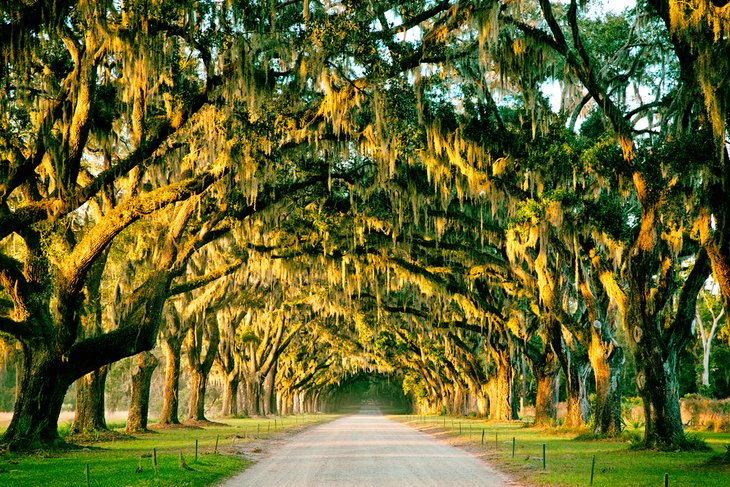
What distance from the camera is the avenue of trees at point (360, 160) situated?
12336 millimetres

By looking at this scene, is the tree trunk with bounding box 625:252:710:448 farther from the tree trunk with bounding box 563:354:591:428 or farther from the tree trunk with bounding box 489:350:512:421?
the tree trunk with bounding box 489:350:512:421

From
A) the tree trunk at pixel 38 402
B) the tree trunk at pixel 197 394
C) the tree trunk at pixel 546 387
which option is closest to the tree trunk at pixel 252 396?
the tree trunk at pixel 197 394

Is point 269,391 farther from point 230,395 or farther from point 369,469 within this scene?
point 369,469

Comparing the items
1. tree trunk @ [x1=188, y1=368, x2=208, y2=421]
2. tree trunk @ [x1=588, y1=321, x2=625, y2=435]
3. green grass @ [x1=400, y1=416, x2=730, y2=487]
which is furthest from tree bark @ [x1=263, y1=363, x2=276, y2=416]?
green grass @ [x1=400, y1=416, x2=730, y2=487]

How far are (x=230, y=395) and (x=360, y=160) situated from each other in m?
31.8

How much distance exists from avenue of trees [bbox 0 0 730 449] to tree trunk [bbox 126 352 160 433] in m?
2.67

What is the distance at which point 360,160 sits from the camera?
1891 cm

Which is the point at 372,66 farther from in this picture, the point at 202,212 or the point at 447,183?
the point at 202,212

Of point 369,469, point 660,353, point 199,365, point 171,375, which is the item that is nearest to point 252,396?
point 199,365

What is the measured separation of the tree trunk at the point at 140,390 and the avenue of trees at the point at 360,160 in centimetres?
267

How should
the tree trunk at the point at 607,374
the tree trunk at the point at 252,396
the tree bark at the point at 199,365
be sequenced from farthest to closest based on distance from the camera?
the tree trunk at the point at 252,396 < the tree bark at the point at 199,365 < the tree trunk at the point at 607,374

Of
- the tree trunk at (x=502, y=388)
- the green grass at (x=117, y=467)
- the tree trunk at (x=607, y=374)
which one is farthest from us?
the tree trunk at (x=502, y=388)

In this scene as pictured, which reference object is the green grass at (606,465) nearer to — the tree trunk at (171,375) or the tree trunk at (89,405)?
the tree trunk at (89,405)

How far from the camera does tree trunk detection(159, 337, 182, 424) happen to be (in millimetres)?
30016
